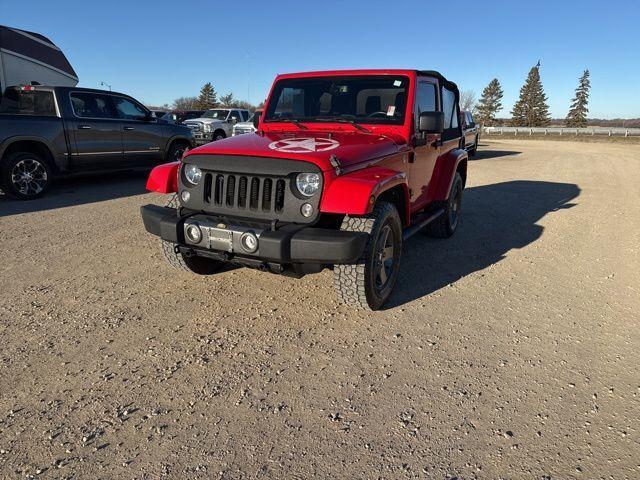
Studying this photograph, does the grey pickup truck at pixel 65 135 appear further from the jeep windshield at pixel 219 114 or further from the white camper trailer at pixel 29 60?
the white camper trailer at pixel 29 60

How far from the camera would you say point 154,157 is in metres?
9.72

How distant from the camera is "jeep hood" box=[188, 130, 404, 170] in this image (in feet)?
10.5

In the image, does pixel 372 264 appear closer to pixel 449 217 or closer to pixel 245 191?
pixel 245 191

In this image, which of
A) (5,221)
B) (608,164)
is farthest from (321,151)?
(608,164)

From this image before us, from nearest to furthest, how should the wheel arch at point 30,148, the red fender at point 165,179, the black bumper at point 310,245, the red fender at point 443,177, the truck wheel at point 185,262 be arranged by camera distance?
the black bumper at point 310,245 → the red fender at point 165,179 → the truck wheel at point 185,262 → the red fender at point 443,177 → the wheel arch at point 30,148

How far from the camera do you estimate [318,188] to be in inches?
121

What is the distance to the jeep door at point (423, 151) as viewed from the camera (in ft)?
14.3

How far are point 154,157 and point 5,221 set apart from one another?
3.91 meters

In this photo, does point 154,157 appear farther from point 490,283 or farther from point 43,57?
point 43,57

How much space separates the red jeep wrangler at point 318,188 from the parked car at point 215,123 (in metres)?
12.0

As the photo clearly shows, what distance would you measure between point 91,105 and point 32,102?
0.95 meters

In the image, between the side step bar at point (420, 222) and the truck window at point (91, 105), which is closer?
the side step bar at point (420, 222)

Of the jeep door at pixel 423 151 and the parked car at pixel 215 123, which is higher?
the jeep door at pixel 423 151

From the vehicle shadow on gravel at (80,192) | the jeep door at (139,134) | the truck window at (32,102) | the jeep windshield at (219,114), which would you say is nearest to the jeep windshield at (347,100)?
the vehicle shadow on gravel at (80,192)
